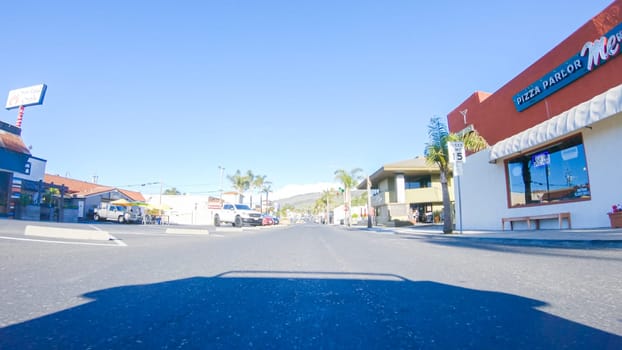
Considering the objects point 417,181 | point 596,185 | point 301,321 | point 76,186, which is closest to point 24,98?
point 76,186

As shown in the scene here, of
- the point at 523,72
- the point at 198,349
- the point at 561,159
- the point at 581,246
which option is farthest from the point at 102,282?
the point at 523,72

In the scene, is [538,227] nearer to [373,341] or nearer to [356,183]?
[373,341]

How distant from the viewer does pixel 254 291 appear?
3.41 metres

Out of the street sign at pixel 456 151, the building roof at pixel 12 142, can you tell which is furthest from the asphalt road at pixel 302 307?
the building roof at pixel 12 142

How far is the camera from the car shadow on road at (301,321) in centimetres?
195

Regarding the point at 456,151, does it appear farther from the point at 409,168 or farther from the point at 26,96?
the point at 26,96

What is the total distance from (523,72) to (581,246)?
38.9ft

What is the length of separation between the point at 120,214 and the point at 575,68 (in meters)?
38.2

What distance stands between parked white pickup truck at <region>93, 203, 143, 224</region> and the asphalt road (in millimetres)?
32524

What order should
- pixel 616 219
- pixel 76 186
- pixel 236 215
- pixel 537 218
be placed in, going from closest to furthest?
pixel 616 219, pixel 537 218, pixel 236 215, pixel 76 186

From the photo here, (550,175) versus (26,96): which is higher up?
(26,96)

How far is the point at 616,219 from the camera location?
11.4 meters

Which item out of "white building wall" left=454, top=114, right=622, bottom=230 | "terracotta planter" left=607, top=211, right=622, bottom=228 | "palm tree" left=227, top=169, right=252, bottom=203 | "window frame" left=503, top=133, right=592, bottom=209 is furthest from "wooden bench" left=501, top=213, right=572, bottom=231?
"palm tree" left=227, top=169, right=252, bottom=203

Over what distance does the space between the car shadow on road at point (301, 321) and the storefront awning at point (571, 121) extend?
11316 mm
